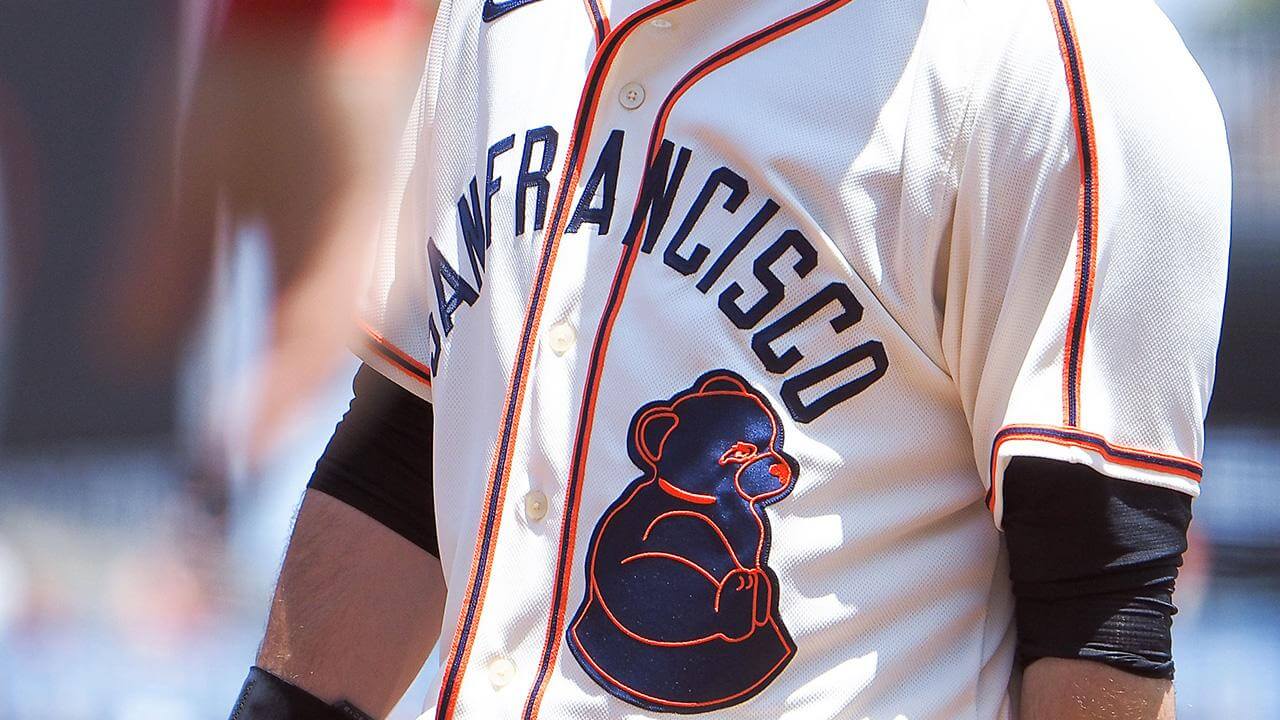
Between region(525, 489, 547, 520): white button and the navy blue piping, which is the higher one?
the navy blue piping

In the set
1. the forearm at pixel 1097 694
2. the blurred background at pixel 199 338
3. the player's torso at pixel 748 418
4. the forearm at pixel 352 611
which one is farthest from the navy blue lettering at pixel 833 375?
the blurred background at pixel 199 338

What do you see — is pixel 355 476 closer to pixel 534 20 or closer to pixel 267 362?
pixel 534 20

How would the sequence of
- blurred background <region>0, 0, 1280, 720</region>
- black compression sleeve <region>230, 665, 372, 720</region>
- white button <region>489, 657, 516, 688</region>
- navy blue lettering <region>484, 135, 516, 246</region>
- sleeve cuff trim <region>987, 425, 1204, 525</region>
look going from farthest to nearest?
blurred background <region>0, 0, 1280, 720</region> < black compression sleeve <region>230, 665, 372, 720</region> < navy blue lettering <region>484, 135, 516, 246</region> < white button <region>489, 657, 516, 688</region> < sleeve cuff trim <region>987, 425, 1204, 525</region>

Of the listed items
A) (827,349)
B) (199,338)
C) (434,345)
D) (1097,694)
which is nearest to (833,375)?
(827,349)

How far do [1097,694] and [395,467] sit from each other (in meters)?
0.61

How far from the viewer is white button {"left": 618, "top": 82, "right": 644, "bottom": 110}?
101cm

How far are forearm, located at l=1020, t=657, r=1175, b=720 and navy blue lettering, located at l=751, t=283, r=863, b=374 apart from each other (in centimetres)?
25

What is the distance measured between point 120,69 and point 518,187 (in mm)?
1695

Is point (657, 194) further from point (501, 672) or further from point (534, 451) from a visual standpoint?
point (501, 672)

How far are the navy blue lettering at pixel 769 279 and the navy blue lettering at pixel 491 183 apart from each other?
0.22 meters

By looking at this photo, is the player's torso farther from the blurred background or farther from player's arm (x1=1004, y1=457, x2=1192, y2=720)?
the blurred background

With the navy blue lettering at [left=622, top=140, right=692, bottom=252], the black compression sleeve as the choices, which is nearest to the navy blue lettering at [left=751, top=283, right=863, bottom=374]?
the navy blue lettering at [left=622, top=140, right=692, bottom=252]

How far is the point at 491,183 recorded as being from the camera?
1062 millimetres

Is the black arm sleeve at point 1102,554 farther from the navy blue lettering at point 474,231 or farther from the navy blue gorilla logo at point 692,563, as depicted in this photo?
the navy blue lettering at point 474,231
